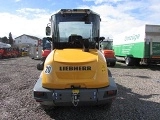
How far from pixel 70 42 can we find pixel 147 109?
277 centimetres

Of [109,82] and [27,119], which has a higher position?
[109,82]

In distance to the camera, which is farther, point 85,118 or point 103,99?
point 85,118

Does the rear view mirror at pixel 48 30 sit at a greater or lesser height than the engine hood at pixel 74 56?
greater

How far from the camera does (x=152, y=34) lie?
17.4 metres

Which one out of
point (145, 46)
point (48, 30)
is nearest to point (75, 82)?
point (48, 30)

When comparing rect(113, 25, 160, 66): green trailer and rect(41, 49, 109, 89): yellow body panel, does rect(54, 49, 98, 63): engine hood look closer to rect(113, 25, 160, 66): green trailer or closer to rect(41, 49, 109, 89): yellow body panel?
rect(41, 49, 109, 89): yellow body panel

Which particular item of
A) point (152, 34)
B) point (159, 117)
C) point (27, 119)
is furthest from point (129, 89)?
point (152, 34)

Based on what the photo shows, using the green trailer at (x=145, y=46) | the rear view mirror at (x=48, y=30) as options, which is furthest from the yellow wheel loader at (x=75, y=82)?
the green trailer at (x=145, y=46)

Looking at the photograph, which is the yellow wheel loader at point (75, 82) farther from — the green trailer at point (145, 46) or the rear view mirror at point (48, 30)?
the green trailer at point (145, 46)

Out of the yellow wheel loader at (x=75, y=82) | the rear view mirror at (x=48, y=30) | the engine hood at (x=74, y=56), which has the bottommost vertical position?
the yellow wheel loader at (x=75, y=82)

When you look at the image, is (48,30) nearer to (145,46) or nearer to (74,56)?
(74,56)

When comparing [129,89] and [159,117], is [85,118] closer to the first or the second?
[159,117]

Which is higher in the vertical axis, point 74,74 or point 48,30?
point 48,30

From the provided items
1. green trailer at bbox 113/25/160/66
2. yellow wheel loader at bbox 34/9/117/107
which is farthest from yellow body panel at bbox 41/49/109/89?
green trailer at bbox 113/25/160/66
